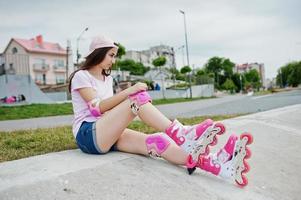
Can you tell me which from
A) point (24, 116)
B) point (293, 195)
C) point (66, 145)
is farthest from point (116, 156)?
point (24, 116)

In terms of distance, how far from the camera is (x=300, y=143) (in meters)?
4.09

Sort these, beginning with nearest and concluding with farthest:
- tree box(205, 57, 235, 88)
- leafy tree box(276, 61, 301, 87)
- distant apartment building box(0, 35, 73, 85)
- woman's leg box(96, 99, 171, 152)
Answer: woman's leg box(96, 99, 171, 152)
distant apartment building box(0, 35, 73, 85)
leafy tree box(276, 61, 301, 87)
tree box(205, 57, 235, 88)

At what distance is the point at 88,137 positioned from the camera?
8.34 ft

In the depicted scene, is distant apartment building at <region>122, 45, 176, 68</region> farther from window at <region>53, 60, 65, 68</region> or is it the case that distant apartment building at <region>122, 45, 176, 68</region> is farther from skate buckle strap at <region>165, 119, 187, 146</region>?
skate buckle strap at <region>165, 119, 187, 146</region>

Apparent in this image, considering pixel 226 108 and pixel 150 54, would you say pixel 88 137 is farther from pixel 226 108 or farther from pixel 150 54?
pixel 150 54

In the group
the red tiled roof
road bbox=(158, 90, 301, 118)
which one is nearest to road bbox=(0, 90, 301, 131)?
road bbox=(158, 90, 301, 118)

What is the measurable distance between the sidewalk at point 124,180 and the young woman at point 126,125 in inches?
4.5

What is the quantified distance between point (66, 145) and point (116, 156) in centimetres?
116

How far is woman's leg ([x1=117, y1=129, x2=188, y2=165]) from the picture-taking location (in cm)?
242

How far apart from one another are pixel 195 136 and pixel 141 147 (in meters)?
0.59

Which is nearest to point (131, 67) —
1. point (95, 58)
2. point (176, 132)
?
point (95, 58)

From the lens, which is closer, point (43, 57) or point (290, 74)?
point (43, 57)

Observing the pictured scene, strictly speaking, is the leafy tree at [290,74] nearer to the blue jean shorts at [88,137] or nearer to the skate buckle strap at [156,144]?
the skate buckle strap at [156,144]

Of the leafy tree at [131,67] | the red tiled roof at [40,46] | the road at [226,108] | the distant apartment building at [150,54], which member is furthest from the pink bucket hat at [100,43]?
the distant apartment building at [150,54]
